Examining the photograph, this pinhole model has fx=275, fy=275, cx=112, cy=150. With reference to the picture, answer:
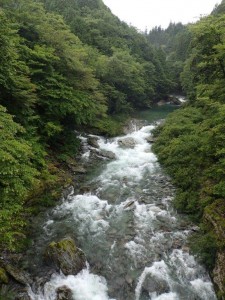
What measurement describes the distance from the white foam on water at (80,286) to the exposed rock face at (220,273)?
386 centimetres

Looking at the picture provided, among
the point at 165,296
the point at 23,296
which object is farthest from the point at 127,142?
the point at 23,296

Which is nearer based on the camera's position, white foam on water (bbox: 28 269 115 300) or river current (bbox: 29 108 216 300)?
white foam on water (bbox: 28 269 115 300)

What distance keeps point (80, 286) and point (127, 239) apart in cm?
312

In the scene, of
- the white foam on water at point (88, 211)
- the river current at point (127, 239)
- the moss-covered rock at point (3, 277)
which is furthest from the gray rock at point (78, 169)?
the moss-covered rock at point (3, 277)

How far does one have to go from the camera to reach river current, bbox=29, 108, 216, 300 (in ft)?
32.3

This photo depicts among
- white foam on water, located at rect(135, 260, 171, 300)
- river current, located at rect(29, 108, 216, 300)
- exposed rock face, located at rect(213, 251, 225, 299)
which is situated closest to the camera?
exposed rock face, located at rect(213, 251, 225, 299)

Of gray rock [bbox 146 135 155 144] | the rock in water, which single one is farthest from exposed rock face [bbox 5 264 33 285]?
gray rock [bbox 146 135 155 144]

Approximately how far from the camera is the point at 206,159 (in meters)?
16.1

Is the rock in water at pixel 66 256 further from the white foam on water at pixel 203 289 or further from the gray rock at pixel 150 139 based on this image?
the gray rock at pixel 150 139

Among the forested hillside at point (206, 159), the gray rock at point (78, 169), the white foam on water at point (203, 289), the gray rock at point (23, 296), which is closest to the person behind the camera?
the gray rock at point (23, 296)

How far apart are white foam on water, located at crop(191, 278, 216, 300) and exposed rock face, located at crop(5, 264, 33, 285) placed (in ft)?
19.6

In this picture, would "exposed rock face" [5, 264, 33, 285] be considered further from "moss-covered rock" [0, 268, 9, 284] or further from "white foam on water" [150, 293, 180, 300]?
"white foam on water" [150, 293, 180, 300]

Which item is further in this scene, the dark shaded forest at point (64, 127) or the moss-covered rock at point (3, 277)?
the dark shaded forest at point (64, 127)

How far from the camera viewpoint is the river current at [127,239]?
9859mm
